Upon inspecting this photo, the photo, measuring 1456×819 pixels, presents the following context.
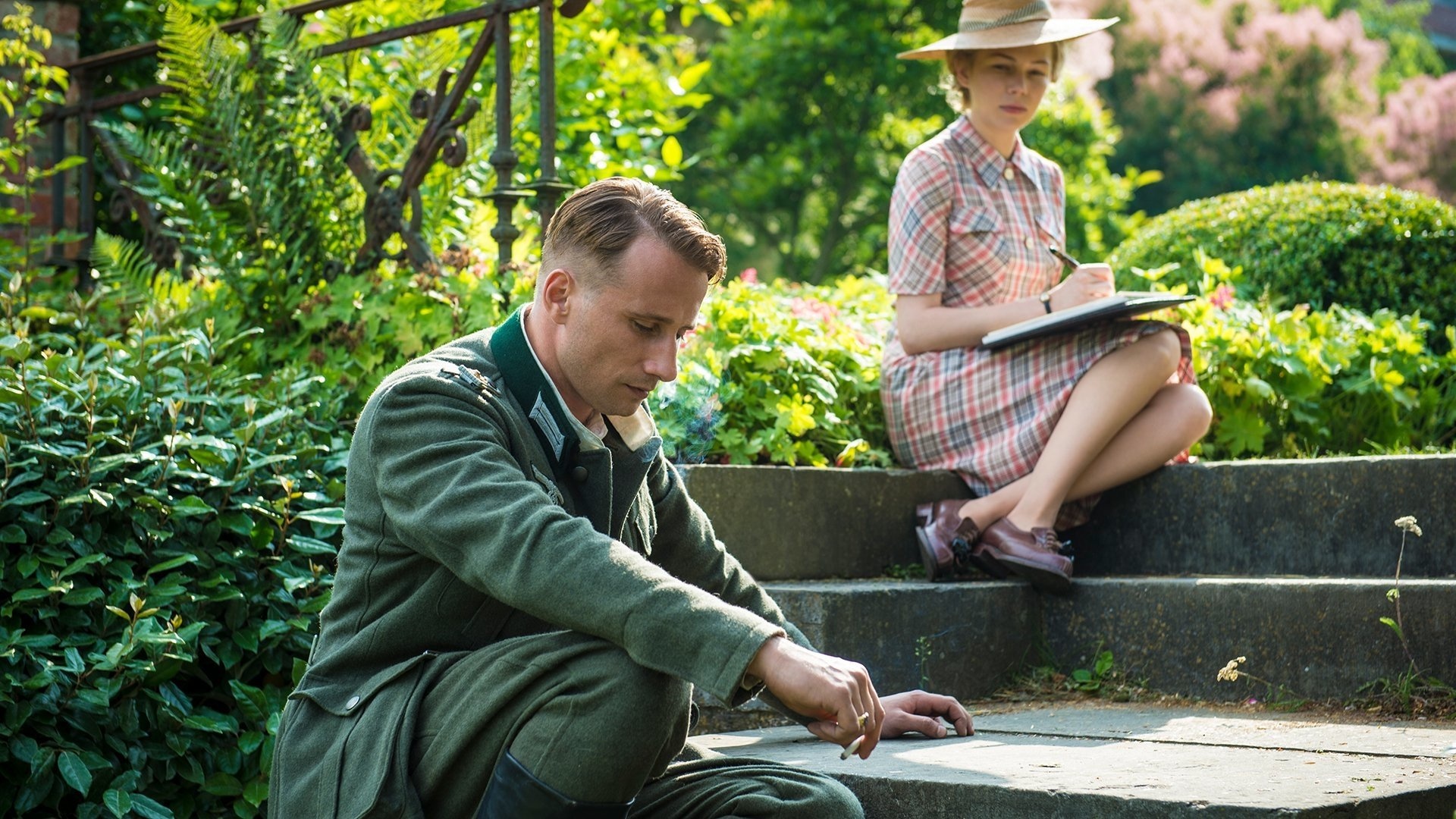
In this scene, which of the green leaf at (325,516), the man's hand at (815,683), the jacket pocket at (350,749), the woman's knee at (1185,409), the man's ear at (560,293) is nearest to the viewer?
the man's hand at (815,683)

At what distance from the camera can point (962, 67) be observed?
14.1 feet

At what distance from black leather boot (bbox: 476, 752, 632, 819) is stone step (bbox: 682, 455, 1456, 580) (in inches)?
66.0

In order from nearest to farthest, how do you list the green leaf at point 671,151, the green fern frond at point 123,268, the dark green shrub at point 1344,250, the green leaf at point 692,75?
the green fern frond at point 123,268 → the dark green shrub at point 1344,250 → the green leaf at point 671,151 → the green leaf at point 692,75

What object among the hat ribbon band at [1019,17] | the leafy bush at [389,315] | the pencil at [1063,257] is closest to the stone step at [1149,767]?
the pencil at [1063,257]

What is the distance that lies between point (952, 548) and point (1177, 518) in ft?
2.26

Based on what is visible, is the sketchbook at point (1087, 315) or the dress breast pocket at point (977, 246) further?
the dress breast pocket at point (977, 246)

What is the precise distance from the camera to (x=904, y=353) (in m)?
4.23

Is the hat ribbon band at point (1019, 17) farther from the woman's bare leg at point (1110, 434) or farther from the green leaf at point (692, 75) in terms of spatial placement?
the green leaf at point (692, 75)

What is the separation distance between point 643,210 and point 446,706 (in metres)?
0.79

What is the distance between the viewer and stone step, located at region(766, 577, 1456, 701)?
3291 millimetres

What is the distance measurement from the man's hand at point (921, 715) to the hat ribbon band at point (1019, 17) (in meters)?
2.18

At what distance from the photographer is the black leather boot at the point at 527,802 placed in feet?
6.25

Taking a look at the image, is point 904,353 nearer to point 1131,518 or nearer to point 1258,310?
point 1131,518

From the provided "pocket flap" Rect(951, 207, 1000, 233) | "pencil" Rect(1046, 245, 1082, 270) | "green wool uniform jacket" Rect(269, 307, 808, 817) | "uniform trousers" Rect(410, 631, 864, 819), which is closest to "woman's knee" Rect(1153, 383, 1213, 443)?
"pencil" Rect(1046, 245, 1082, 270)
